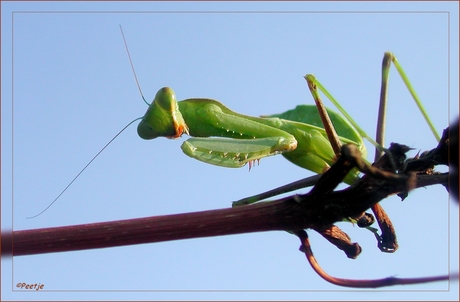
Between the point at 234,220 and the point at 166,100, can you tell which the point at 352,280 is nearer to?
the point at 234,220

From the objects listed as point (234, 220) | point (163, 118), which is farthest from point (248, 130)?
point (234, 220)

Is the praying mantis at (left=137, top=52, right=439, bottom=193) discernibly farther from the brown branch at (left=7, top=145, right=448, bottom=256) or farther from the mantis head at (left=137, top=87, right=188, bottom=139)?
the brown branch at (left=7, top=145, right=448, bottom=256)

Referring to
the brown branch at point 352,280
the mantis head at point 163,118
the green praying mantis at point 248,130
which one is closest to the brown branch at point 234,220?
the brown branch at point 352,280

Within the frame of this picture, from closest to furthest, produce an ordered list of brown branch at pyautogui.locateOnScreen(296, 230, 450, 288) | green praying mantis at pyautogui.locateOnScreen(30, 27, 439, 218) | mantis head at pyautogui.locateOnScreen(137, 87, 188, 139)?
brown branch at pyautogui.locateOnScreen(296, 230, 450, 288)
green praying mantis at pyautogui.locateOnScreen(30, 27, 439, 218)
mantis head at pyautogui.locateOnScreen(137, 87, 188, 139)

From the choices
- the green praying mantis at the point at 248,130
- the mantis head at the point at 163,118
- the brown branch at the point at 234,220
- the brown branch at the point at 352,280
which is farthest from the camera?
the mantis head at the point at 163,118

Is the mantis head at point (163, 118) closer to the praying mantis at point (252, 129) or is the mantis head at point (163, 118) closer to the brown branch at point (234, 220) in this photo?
the praying mantis at point (252, 129)

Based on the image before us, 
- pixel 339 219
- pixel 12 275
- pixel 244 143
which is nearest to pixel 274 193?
pixel 244 143

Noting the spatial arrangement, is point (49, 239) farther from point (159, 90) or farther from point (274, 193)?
point (159, 90)

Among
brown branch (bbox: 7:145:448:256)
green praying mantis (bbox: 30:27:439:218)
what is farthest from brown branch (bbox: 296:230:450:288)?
green praying mantis (bbox: 30:27:439:218)
